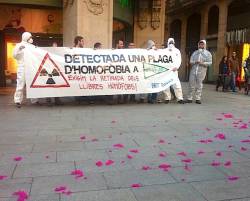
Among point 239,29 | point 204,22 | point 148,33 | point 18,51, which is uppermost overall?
point 204,22

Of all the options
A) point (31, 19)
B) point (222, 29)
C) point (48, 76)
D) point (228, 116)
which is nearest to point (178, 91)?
point (228, 116)

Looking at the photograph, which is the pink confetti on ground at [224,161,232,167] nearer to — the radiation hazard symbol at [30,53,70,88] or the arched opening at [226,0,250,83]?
the radiation hazard symbol at [30,53,70,88]

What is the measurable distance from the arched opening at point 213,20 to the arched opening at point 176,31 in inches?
234

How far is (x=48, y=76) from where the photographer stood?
33.1 feet

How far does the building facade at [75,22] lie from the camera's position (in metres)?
13.7

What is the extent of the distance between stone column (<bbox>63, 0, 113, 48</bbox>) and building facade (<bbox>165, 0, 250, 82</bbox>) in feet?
40.3

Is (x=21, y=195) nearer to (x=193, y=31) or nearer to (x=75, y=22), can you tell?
(x=75, y=22)

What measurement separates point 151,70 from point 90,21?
376cm

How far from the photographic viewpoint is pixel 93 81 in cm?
1042

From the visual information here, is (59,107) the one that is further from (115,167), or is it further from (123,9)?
(123,9)

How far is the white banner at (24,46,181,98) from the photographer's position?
1007 cm

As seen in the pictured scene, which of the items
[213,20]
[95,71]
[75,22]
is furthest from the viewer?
[213,20]

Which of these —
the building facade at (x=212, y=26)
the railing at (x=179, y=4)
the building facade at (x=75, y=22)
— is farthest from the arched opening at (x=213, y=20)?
the building facade at (x=75, y=22)

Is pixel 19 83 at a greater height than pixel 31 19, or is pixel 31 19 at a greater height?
pixel 31 19
